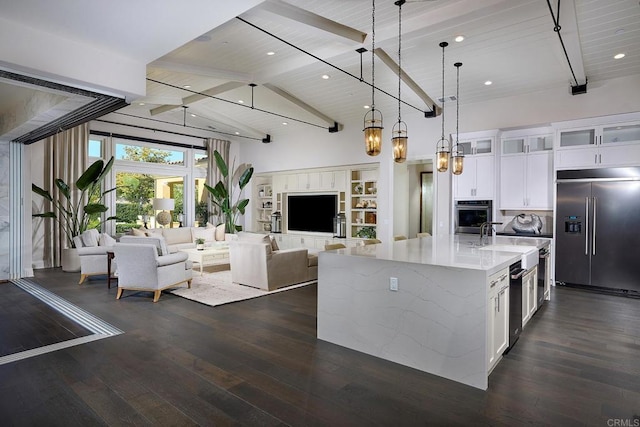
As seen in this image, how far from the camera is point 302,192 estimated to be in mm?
10320

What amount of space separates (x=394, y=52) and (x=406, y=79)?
2.84 feet

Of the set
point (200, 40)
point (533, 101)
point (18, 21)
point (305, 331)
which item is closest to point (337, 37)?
point (200, 40)

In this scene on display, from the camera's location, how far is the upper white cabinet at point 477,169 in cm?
691

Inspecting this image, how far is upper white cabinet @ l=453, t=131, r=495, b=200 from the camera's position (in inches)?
272

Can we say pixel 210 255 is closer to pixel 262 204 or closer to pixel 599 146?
pixel 262 204

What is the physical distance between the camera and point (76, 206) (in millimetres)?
8125

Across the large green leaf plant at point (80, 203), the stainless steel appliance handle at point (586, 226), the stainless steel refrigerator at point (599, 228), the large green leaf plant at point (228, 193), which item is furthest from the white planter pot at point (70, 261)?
the stainless steel appliance handle at point (586, 226)

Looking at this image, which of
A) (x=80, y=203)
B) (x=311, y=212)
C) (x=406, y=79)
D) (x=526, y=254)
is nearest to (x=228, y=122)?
(x=311, y=212)

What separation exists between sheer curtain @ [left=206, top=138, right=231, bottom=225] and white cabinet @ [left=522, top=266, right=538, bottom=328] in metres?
8.90

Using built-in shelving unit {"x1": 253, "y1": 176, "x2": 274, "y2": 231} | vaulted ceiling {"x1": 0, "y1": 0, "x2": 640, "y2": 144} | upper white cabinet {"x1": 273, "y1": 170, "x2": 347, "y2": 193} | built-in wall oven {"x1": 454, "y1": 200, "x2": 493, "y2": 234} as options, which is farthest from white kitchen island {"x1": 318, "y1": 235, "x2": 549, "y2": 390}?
built-in shelving unit {"x1": 253, "y1": 176, "x2": 274, "y2": 231}

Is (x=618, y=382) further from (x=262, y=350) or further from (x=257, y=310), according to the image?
(x=257, y=310)

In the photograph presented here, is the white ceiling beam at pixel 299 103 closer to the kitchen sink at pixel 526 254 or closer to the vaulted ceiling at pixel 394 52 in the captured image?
the vaulted ceiling at pixel 394 52

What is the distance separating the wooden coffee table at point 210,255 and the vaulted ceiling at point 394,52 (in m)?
3.12

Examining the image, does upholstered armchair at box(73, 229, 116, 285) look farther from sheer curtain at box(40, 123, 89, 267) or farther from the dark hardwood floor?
the dark hardwood floor
